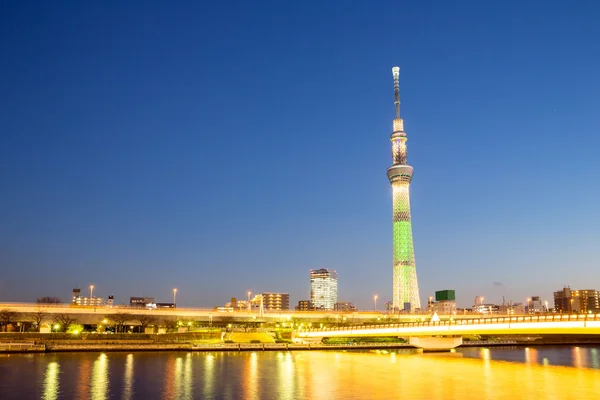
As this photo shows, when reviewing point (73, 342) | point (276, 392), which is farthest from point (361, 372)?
point (73, 342)

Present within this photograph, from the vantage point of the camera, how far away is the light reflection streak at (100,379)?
40344 millimetres

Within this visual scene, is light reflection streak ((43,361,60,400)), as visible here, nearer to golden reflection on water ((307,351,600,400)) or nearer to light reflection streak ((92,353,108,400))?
light reflection streak ((92,353,108,400))

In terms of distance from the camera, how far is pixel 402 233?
162 metres

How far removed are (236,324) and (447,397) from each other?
74.9 meters

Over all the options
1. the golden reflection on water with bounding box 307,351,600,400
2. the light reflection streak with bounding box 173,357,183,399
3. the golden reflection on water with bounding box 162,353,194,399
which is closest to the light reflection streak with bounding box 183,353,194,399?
the golden reflection on water with bounding box 162,353,194,399

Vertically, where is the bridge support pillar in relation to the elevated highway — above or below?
below

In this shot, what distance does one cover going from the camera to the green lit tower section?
158 metres

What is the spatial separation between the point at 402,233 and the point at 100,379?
123 m

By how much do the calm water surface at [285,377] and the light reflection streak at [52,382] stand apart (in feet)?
0.22

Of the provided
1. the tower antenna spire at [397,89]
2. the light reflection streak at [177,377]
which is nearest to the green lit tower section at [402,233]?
the tower antenna spire at [397,89]

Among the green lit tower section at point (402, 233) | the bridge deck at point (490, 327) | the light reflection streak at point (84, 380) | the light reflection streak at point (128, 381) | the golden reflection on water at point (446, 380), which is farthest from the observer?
the green lit tower section at point (402, 233)

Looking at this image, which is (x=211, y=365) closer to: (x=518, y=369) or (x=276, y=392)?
(x=276, y=392)

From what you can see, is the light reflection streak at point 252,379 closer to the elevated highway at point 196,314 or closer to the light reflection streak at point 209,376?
the light reflection streak at point 209,376

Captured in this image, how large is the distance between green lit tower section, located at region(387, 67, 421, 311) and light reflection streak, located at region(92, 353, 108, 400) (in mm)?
105572
